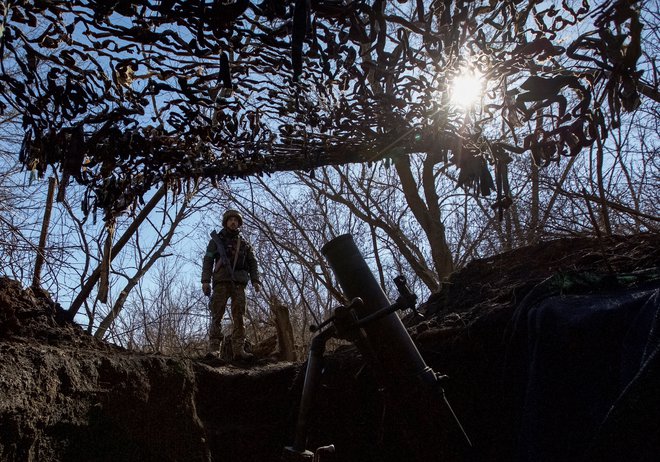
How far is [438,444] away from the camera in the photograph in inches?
165

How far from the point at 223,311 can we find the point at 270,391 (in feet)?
4.43

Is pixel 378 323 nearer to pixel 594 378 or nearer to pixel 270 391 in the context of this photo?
pixel 594 378

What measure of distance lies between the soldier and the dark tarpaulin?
3.54m

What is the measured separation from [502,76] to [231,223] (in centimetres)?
481

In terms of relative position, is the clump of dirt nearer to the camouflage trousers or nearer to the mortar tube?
the camouflage trousers

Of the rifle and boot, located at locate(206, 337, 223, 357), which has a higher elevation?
the rifle

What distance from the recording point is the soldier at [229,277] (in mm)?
6344

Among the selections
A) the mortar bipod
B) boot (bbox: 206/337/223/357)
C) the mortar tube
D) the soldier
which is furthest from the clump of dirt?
the mortar bipod

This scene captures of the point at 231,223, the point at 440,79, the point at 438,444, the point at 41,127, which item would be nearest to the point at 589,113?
the point at 440,79

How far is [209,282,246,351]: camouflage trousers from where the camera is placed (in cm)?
634

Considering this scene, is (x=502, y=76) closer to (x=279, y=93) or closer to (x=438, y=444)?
(x=279, y=93)

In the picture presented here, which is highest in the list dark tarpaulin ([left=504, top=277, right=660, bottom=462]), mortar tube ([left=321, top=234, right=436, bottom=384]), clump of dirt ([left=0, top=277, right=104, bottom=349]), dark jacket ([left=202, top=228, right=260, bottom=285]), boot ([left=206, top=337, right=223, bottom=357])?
dark jacket ([left=202, top=228, right=260, bottom=285])

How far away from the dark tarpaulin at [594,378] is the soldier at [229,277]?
354cm

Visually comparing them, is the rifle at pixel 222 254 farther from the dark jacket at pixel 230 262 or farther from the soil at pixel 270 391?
the soil at pixel 270 391
